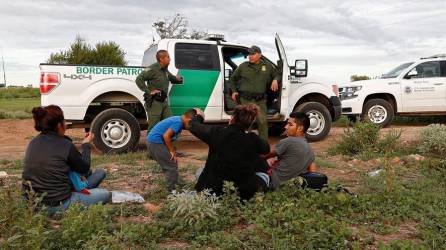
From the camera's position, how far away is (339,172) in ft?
21.8

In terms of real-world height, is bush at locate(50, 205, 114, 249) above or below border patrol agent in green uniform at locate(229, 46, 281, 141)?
below

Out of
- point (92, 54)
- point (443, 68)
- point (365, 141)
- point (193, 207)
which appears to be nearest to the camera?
point (193, 207)

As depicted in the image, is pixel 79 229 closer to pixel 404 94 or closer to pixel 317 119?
pixel 317 119

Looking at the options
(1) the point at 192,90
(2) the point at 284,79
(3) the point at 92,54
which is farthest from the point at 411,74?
(3) the point at 92,54

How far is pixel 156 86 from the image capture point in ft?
24.9

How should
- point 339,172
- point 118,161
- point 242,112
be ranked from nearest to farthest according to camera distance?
point 242,112 < point 339,172 < point 118,161

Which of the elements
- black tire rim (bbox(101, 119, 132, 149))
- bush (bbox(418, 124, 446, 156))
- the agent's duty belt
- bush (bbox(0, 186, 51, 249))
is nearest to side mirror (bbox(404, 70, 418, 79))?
bush (bbox(418, 124, 446, 156))

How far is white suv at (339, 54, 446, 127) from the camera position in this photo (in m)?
12.1

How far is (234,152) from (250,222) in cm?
67

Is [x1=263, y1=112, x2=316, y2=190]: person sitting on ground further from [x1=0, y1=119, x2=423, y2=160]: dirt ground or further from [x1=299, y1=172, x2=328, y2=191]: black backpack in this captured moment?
[x1=0, y1=119, x2=423, y2=160]: dirt ground

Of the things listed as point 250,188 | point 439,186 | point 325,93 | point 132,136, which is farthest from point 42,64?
point 439,186

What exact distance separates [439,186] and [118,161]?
4.44 meters

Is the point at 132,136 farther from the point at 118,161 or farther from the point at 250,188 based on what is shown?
the point at 250,188

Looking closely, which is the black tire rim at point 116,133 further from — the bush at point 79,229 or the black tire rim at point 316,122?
the bush at point 79,229
